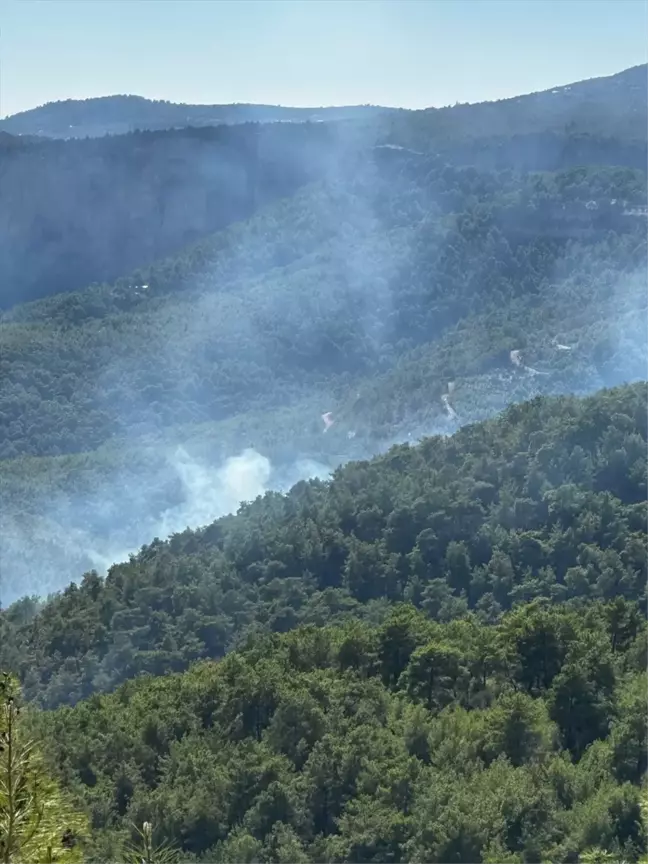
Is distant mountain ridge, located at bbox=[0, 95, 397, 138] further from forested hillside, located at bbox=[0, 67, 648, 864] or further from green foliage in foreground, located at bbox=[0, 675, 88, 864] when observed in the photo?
green foliage in foreground, located at bbox=[0, 675, 88, 864]

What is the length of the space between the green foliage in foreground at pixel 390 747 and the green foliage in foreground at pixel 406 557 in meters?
7.81

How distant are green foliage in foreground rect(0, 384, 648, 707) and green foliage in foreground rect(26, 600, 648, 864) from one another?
25.6 feet

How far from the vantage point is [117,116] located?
160375 mm

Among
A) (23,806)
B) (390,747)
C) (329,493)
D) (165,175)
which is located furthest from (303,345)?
(23,806)

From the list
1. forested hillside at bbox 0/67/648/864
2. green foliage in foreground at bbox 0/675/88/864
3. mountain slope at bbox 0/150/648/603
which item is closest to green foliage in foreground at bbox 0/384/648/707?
forested hillside at bbox 0/67/648/864

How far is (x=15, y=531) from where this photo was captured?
69.4 meters

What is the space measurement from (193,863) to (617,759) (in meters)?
7.06

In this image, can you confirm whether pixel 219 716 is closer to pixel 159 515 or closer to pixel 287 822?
pixel 287 822

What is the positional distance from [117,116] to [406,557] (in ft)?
434

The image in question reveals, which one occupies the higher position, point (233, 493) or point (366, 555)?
point (366, 555)

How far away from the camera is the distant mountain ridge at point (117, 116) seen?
156250mm

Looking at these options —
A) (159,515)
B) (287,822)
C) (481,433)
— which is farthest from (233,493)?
(287,822)

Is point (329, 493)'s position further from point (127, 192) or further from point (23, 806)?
point (127, 192)

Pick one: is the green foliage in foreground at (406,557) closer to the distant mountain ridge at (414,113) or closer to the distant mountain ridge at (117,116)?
the distant mountain ridge at (414,113)
